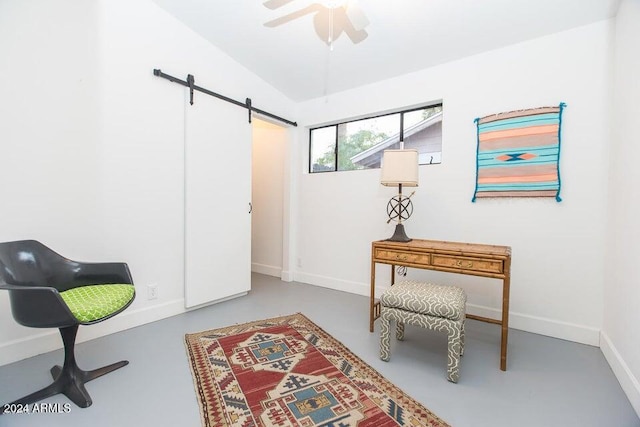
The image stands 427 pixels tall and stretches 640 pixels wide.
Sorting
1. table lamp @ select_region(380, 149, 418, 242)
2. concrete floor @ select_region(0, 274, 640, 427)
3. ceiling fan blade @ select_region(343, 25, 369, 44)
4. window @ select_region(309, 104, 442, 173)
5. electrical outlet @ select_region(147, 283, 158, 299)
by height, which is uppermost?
ceiling fan blade @ select_region(343, 25, 369, 44)

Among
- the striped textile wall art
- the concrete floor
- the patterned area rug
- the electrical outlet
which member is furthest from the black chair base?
the striped textile wall art

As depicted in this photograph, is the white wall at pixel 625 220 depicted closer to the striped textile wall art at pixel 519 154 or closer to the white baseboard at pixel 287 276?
the striped textile wall art at pixel 519 154

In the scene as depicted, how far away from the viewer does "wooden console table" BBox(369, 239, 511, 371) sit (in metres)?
1.87

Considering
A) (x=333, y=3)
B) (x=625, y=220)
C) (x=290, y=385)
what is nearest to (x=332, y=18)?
(x=333, y=3)

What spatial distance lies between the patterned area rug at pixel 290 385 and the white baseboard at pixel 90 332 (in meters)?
0.56

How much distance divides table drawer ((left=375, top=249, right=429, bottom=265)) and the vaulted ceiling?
1.76 meters

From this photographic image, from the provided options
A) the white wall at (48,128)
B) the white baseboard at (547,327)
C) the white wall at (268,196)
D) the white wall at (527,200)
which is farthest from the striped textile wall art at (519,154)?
the white wall at (48,128)

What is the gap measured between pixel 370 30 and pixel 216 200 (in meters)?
2.22

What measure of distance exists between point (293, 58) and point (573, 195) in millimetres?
2907

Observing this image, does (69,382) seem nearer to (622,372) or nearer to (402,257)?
(402,257)

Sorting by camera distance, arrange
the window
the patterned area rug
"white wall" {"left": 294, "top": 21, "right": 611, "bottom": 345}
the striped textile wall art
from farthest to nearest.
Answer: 1. the window
2. the striped textile wall art
3. "white wall" {"left": 294, "top": 21, "right": 611, "bottom": 345}
4. the patterned area rug

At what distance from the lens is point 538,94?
7.84 feet

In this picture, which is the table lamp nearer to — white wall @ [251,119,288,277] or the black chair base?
white wall @ [251,119,288,277]

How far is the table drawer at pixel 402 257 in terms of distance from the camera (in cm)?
223
